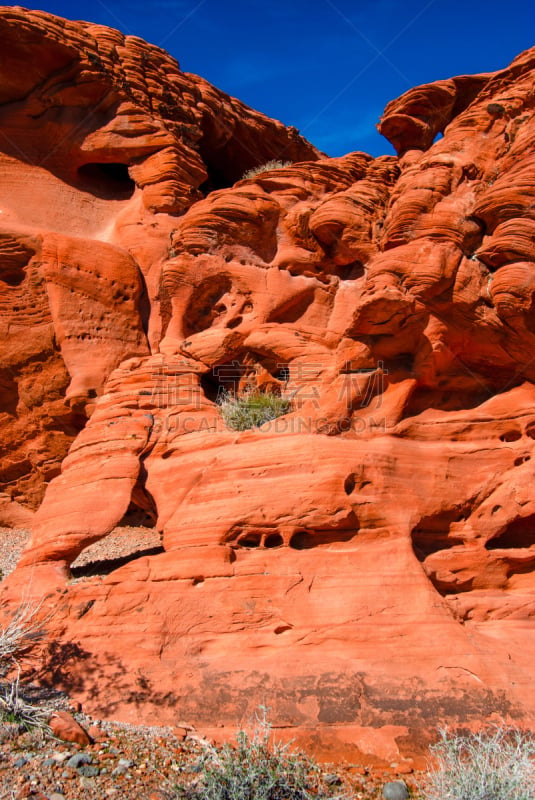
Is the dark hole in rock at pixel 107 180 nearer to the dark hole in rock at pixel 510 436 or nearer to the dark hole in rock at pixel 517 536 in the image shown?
the dark hole in rock at pixel 510 436

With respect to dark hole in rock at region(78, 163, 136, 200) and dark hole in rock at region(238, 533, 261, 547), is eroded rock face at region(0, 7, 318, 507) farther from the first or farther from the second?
dark hole in rock at region(238, 533, 261, 547)

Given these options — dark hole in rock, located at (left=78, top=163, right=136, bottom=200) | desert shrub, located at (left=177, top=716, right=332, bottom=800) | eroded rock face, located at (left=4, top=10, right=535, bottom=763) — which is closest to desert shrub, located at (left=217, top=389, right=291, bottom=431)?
eroded rock face, located at (left=4, top=10, right=535, bottom=763)

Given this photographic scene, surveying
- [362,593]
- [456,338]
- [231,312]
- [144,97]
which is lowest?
[362,593]

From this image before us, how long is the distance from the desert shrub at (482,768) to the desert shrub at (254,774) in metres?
0.95

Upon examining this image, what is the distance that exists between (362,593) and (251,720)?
1640mm

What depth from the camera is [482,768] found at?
4.62 meters

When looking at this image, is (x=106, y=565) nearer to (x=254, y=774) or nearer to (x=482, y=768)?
(x=254, y=774)

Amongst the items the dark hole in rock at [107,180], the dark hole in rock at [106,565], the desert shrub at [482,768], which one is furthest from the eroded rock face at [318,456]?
the dark hole in rock at [107,180]

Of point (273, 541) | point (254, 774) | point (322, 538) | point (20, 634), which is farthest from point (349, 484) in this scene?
point (20, 634)

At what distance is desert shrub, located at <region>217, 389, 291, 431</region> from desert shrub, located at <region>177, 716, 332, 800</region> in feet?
14.2

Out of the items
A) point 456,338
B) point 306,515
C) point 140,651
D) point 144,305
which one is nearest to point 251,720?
point 140,651

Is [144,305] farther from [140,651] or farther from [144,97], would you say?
[140,651]

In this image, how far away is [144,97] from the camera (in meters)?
12.4

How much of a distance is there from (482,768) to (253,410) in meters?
5.25
